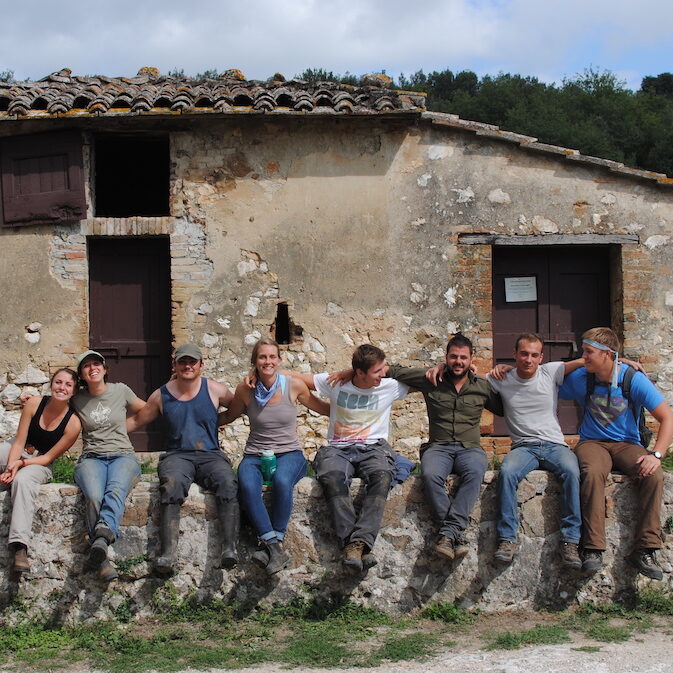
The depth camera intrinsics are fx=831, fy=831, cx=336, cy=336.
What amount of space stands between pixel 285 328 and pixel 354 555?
13.4ft

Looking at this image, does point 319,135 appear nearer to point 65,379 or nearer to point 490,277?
point 490,277

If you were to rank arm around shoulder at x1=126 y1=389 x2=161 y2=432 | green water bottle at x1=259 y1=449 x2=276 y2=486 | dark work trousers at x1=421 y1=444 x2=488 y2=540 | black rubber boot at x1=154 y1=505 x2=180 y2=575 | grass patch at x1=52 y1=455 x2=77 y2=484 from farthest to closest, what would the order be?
grass patch at x1=52 y1=455 x2=77 y2=484, arm around shoulder at x1=126 y1=389 x2=161 y2=432, green water bottle at x1=259 y1=449 x2=276 y2=486, dark work trousers at x1=421 y1=444 x2=488 y2=540, black rubber boot at x1=154 y1=505 x2=180 y2=575

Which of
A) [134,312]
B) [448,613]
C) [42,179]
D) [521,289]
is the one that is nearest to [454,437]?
[448,613]

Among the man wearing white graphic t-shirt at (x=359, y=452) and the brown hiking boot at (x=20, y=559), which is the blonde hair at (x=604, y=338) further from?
the brown hiking boot at (x=20, y=559)

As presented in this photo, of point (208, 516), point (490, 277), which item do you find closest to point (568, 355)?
point (490, 277)

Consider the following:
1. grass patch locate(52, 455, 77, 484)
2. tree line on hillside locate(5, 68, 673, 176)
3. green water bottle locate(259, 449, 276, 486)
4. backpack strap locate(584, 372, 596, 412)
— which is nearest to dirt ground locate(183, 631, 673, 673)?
green water bottle locate(259, 449, 276, 486)

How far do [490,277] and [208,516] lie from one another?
14.8ft

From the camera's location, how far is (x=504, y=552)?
490cm

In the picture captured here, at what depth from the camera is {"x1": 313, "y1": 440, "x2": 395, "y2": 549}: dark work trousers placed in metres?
4.85

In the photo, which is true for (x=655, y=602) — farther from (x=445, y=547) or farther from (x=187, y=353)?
(x=187, y=353)

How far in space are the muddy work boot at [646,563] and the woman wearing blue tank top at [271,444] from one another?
2066 millimetres

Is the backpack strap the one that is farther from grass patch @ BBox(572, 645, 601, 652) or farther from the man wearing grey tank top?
the man wearing grey tank top

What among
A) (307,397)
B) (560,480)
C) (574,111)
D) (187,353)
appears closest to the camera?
(560,480)

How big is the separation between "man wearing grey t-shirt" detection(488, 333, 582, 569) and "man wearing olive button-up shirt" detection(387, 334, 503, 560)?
0.14 meters
